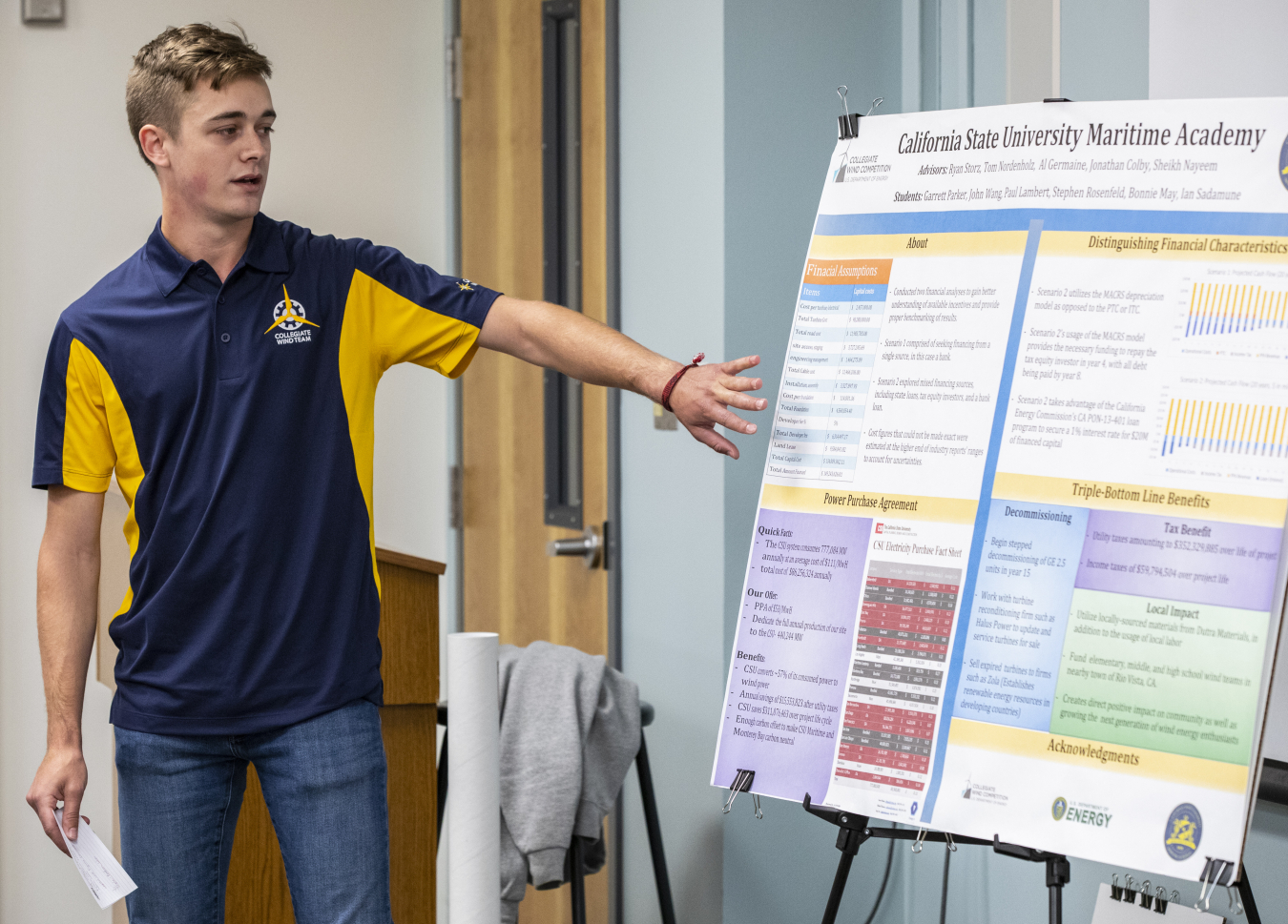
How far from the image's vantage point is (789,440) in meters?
1.41

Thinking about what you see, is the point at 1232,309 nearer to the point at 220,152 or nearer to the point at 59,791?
the point at 220,152

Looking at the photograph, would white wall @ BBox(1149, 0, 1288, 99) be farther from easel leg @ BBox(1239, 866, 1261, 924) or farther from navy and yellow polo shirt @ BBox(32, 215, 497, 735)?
navy and yellow polo shirt @ BBox(32, 215, 497, 735)

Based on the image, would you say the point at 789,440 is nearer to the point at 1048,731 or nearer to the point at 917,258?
the point at 917,258

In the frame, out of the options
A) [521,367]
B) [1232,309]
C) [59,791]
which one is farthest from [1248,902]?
[521,367]

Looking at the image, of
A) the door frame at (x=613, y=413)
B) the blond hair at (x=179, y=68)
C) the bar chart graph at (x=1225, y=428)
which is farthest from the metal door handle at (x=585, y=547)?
the bar chart graph at (x=1225, y=428)

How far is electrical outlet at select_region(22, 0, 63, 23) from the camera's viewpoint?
2795 mm

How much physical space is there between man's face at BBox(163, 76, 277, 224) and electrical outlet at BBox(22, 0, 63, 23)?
5.91 ft

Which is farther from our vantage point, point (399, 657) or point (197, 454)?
point (399, 657)

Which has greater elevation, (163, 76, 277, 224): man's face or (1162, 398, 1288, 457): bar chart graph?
(163, 76, 277, 224): man's face

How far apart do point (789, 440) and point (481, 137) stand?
1.90m

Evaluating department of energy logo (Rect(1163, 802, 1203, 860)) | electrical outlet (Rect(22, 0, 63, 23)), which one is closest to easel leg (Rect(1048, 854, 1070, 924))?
department of energy logo (Rect(1163, 802, 1203, 860))

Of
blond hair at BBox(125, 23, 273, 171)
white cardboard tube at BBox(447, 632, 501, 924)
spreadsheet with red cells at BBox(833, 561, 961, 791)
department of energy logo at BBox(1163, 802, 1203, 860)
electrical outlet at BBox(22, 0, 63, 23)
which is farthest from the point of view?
electrical outlet at BBox(22, 0, 63, 23)

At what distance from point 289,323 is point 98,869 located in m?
0.67

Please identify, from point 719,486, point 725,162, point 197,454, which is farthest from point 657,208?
point 197,454
